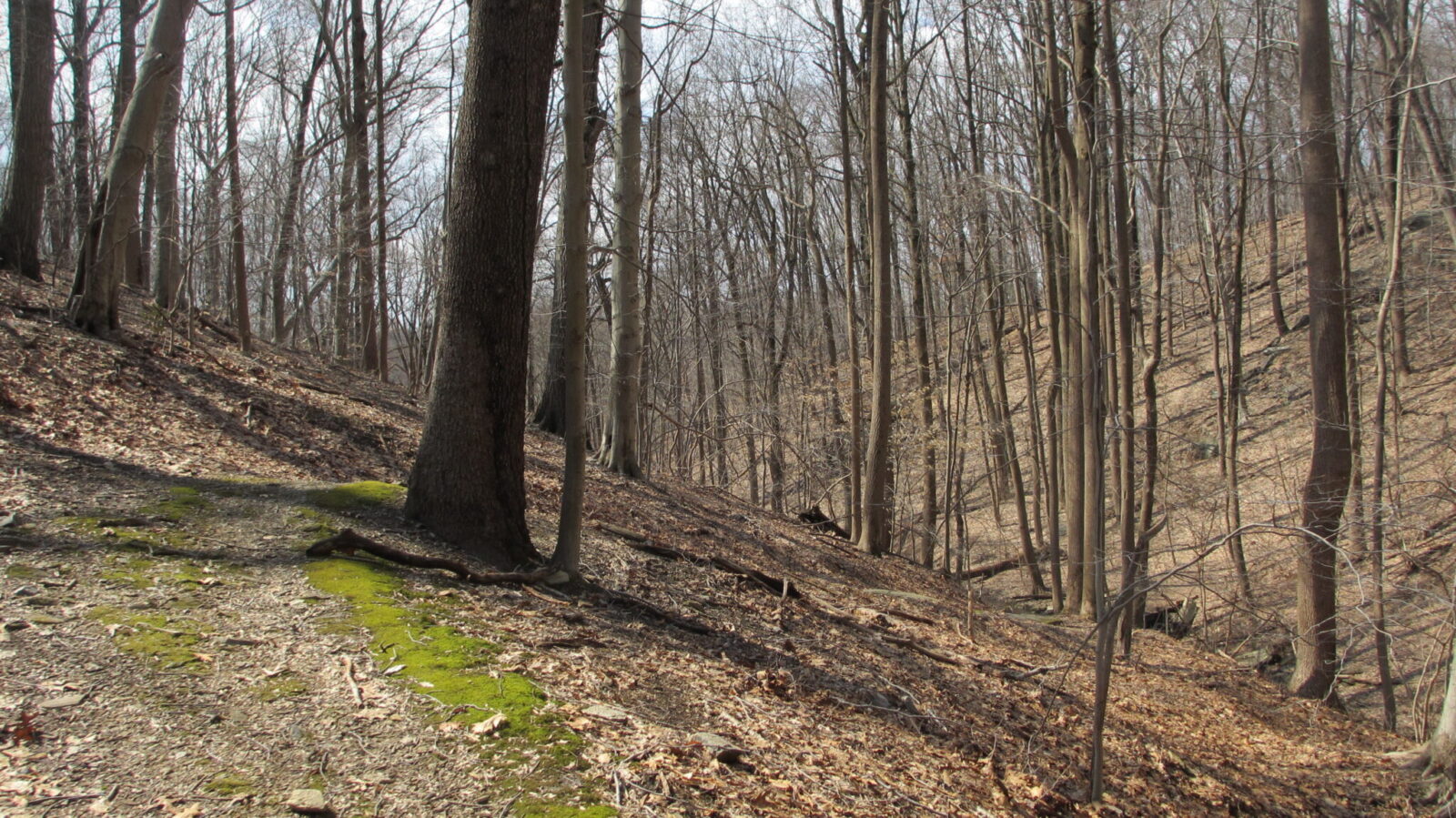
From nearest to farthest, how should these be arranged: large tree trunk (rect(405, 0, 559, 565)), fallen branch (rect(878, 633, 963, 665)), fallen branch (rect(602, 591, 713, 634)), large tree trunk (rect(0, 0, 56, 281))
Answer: large tree trunk (rect(405, 0, 559, 565))
fallen branch (rect(602, 591, 713, 634))
fallen branch (rect(878, 633, 963, 665))
large tree trunk (rect(0, 0, 56, 281))

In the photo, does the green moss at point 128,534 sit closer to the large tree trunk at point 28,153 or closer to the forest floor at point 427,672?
the forest floor at point 427,672

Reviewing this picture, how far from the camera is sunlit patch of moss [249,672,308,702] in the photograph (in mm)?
3307

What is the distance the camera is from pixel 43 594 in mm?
3766

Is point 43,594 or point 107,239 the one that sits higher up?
point 107,239

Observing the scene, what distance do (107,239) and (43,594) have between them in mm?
5332

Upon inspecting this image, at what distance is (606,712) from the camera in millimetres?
3734

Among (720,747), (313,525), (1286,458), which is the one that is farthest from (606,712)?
(1286,458)

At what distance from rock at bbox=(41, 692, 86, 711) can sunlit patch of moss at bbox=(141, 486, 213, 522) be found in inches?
82.3

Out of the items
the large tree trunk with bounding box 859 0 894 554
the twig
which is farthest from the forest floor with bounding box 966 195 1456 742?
the twig

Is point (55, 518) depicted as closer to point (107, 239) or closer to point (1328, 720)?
point (107, 239)

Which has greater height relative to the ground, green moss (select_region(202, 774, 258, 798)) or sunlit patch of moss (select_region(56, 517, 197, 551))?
sunlit patch of moss (select_region(56, 517, 197, 551))

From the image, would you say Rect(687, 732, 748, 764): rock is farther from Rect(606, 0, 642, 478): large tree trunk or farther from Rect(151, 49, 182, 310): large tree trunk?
Rect(151, 49, 182, 310): large tree trunk

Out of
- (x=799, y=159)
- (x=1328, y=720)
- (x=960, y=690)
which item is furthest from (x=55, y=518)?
(x=799, y=159)

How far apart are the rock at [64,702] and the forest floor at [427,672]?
0.04 ft
